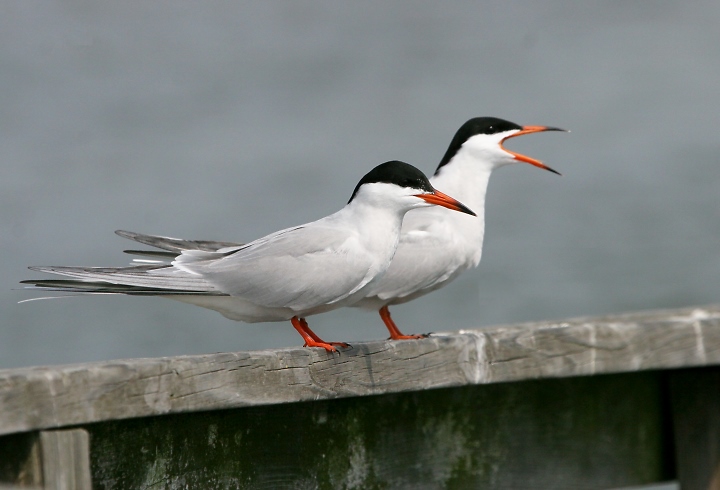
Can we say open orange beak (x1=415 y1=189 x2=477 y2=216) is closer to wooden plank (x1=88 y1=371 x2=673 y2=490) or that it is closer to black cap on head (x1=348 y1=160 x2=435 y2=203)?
black cap on head (x1=348 y1=160 x2=435 y2=203)

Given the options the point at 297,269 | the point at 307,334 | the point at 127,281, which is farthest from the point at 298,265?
the point at 127,281

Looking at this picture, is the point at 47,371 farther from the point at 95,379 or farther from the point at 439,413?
Answer: the point at 439,413

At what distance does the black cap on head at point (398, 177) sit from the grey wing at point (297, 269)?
0.28 metres

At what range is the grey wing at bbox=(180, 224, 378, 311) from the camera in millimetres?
3574

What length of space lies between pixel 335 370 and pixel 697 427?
1.42 meters

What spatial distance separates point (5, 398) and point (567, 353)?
1.77m

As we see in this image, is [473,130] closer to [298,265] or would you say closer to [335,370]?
[298,265]

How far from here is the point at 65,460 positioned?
218cm

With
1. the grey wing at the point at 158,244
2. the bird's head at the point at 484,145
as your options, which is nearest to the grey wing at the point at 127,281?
the grey wing at the point at 158,244

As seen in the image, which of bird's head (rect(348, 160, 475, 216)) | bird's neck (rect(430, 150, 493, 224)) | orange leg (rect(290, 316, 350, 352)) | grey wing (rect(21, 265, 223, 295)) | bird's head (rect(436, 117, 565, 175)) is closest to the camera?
grey wing (rect(21, 265, 223, 295))

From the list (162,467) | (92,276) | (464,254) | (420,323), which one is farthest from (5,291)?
(162,467)

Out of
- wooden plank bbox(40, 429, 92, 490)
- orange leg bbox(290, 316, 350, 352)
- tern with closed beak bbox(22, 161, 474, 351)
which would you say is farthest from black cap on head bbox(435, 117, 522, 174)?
wooden plank bbox(40, 429, 92, 490)

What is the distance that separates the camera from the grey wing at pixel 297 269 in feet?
11.7

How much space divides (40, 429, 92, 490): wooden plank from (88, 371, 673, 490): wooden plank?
6.2 inches
